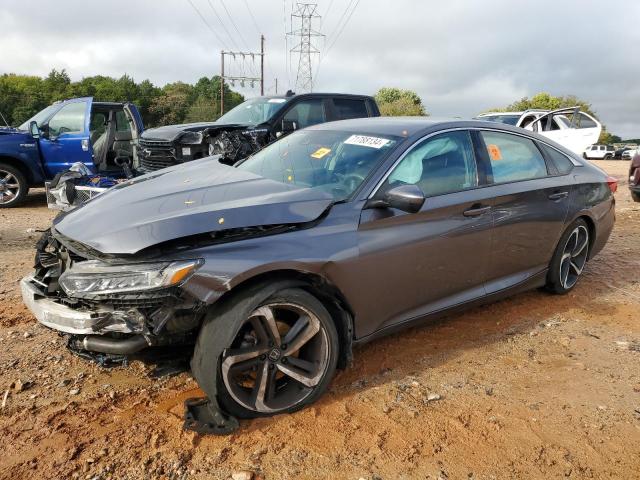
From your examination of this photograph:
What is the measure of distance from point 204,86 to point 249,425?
77905 millimetres

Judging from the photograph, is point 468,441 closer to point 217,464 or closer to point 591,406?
point 591,406

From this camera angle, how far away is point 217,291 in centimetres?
257

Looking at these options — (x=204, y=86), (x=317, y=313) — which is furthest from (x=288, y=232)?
(x=204, y=86)

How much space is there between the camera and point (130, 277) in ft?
8.30

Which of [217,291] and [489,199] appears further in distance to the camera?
[489,199]

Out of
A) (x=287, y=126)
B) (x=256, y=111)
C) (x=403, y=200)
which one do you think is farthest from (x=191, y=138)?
(x=403, y=200)

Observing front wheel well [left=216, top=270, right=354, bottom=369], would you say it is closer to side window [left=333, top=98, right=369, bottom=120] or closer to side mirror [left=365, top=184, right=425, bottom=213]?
side mirror [left=365, top=184, right=425, bottom=213]

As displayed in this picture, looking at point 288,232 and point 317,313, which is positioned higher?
point 288,232

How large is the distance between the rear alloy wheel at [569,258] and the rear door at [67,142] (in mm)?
7757

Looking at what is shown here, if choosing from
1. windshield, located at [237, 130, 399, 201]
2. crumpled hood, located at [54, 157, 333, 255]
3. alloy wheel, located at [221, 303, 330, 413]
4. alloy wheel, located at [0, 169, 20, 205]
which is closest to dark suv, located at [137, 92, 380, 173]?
alloy wheel, located at [0, 169, 20, 205]

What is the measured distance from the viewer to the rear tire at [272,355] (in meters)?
2.64

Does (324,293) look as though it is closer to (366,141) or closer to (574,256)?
(366,141)

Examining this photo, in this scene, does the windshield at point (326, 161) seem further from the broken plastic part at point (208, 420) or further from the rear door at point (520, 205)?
the broken plastic part at point (208, 420)

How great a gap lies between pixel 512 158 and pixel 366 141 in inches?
50.8
